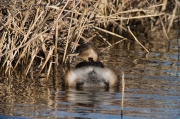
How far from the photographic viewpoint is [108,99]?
263 inches

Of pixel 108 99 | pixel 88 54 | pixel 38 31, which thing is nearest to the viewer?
pixel 108 99

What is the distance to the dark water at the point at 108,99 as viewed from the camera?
5.93 meters

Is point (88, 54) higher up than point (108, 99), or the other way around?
point (88, 54)

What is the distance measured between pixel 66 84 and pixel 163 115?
1.73 m

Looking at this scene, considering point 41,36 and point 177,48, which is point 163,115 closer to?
point 41,36

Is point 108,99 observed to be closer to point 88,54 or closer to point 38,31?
point 88,54

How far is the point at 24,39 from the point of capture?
7.98 metres

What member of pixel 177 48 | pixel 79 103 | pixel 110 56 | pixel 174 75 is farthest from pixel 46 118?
pixel 177 48

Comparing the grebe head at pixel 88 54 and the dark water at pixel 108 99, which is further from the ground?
the grebe head at pixel 88 54

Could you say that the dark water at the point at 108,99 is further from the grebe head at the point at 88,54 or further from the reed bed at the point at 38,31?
the reed bed at the point at 38,31

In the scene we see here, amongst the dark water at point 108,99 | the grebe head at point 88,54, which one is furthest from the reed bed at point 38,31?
the dark water at point 108,99

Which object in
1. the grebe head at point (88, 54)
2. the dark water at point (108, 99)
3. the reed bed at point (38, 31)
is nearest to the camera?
the dark water at point (108, 99)

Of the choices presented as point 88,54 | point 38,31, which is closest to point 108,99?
→ point 88,54

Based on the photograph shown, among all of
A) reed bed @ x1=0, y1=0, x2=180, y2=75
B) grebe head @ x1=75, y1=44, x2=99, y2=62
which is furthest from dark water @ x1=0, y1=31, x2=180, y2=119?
reed bed @ x1=0, y1=0, x2=180, y2=75
